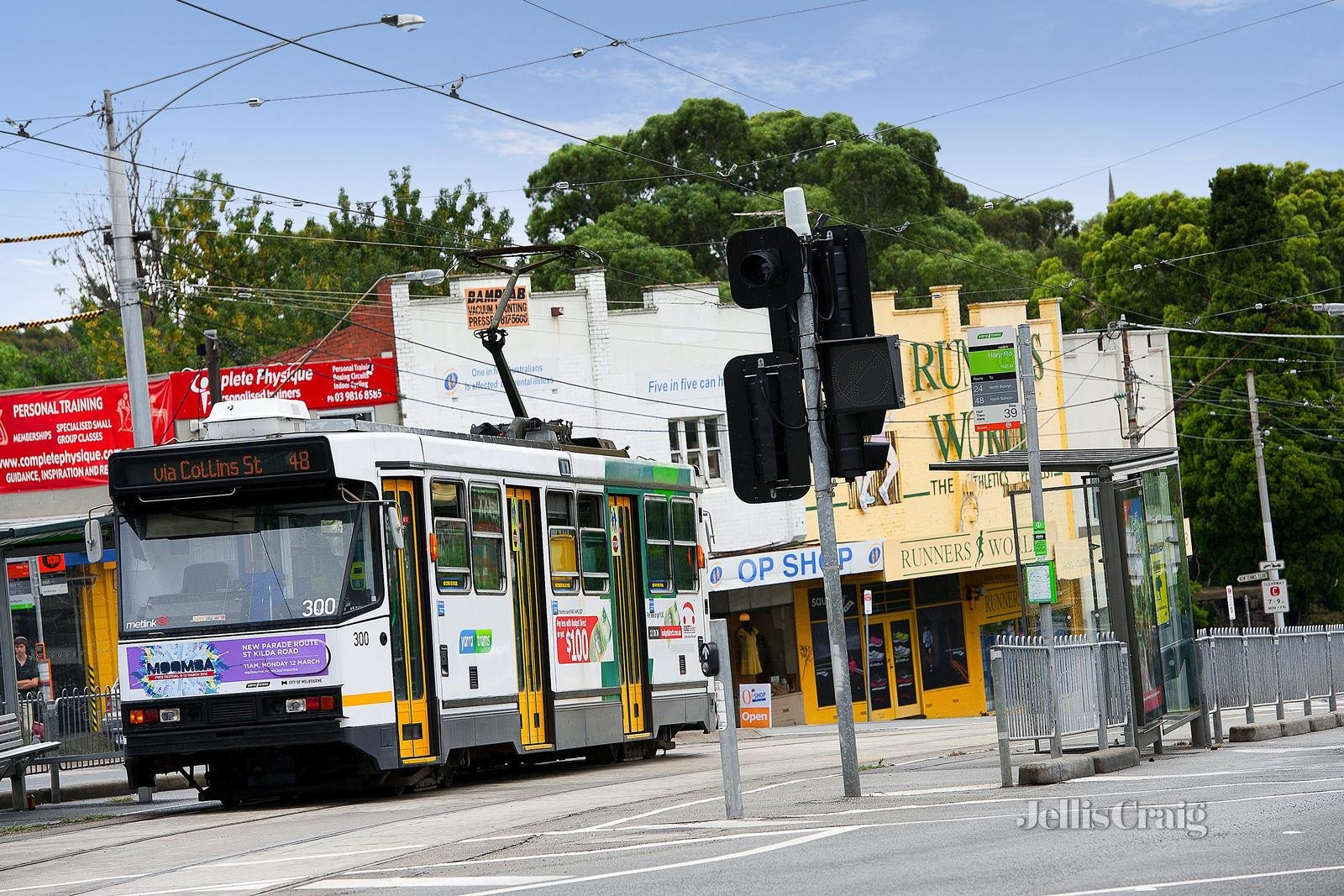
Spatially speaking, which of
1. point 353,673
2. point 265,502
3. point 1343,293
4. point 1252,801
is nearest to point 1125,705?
point 1252,801

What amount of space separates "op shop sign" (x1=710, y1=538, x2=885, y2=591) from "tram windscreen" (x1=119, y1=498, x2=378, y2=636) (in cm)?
2429

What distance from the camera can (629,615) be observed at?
20.4m

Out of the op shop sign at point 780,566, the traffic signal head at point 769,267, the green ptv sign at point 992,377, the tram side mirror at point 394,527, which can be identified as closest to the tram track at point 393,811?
the tram side mirror at point 394,527

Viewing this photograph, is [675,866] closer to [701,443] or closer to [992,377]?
[992,377]

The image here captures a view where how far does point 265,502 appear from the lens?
631 inches

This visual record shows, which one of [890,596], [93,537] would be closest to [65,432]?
[890,596]

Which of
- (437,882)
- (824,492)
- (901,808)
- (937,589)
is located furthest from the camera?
(937,589)

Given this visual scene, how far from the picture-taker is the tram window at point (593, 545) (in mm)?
19531

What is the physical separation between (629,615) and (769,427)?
785cm

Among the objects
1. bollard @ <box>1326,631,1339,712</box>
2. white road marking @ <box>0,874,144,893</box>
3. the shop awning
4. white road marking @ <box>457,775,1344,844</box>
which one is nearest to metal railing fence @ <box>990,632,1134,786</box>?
white road marking @ <box>457,775,1344,844</box>

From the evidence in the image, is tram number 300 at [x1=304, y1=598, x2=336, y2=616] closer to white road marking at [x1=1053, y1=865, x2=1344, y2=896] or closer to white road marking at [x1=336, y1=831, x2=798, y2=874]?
white road marking at [x1=336, y1=831, x2=798, y2=874]

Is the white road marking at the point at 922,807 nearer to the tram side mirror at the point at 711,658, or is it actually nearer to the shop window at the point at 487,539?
the tram side mirror at the point at 711,658

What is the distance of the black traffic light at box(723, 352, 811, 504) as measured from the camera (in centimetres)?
1284

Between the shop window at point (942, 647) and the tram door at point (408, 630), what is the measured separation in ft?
100
